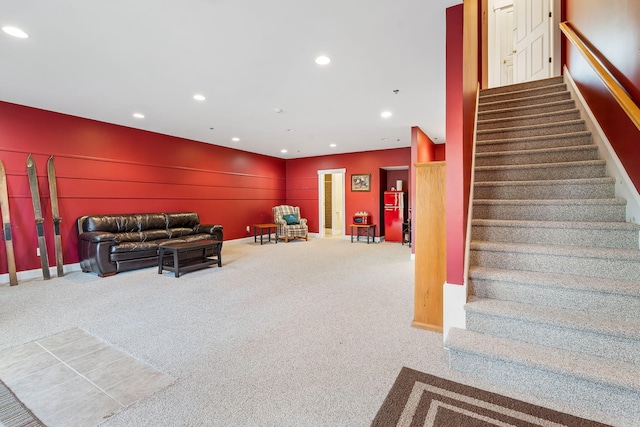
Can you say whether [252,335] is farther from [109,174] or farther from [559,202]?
[109,174]

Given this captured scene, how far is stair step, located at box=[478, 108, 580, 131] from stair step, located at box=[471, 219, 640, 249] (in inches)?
62.2

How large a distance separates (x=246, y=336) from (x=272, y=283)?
153cm

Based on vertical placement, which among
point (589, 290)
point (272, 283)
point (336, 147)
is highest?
point (336, 147)

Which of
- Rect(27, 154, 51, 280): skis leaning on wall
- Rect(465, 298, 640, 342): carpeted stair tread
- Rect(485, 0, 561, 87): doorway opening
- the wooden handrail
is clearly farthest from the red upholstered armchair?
the wooden handrail

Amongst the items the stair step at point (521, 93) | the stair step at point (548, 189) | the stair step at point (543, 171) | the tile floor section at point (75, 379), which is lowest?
the tile floor section at point (75, 379)

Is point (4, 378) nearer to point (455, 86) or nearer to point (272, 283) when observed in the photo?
point (272, 283)

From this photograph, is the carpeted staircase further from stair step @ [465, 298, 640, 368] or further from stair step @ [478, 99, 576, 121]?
stair step @ [478, 99, 576, 121]

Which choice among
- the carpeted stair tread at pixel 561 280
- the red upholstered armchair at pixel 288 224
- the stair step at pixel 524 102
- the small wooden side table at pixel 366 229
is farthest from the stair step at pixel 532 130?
the red upholstered armchair at pixel 288 224

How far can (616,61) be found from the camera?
6.72 ft

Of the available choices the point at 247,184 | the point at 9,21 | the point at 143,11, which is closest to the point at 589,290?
the point at 143,11

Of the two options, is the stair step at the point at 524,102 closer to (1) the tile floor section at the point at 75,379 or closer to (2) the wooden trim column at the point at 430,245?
(2) the wooden trim column at the point at 430,245

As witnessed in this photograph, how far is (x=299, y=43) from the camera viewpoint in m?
2.68

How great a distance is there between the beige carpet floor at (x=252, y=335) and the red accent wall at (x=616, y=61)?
1870 millimetres

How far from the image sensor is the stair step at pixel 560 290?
1.69 metres
